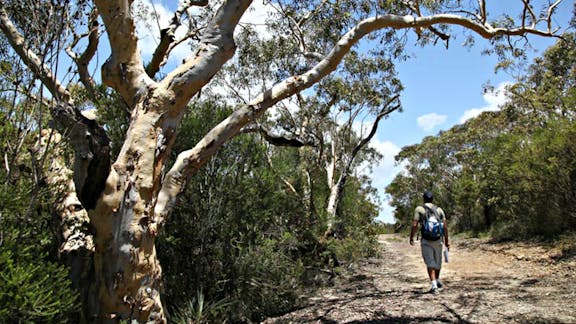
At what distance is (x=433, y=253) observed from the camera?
22.2 ft

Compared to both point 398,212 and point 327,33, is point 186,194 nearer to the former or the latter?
point 327,33

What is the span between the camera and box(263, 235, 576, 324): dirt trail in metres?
5.18

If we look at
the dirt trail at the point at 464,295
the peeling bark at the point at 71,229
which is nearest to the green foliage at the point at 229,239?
the dirt trail at the point at 464,295

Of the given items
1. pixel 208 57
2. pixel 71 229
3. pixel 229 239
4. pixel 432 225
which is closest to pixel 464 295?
pixel 432 225

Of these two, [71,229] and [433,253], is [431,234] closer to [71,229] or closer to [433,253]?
[433,253]

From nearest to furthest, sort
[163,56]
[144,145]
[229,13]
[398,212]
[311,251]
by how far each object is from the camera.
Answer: [144,145] → [229,13] → [163,56] → [311,251] → [398,212]

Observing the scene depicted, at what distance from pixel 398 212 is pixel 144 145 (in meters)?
40.5

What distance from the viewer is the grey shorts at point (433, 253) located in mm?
6762

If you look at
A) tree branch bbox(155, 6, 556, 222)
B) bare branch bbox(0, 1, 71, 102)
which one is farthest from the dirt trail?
bare branch bbox(0, 1, 71, 102)

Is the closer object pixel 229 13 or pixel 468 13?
pixel 229 13

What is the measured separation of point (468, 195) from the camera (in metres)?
21.1

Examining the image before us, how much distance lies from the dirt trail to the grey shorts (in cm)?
47

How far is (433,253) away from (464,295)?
758 mm

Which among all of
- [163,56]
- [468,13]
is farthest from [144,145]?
[468,13]
